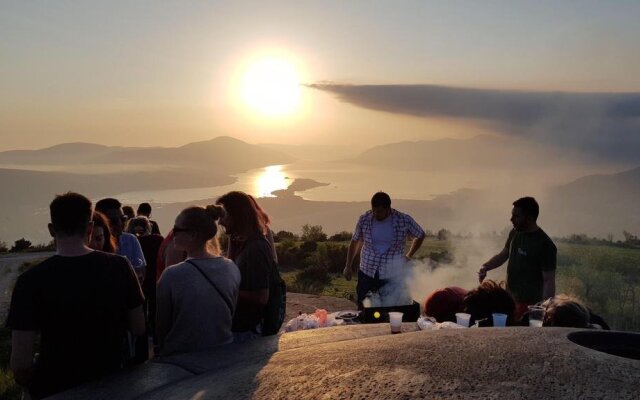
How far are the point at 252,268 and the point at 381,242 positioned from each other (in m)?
3.93

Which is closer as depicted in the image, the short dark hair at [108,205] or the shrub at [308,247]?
the short dark hair at [108,205]

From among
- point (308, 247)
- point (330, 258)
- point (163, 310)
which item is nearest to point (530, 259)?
point (163, 310)

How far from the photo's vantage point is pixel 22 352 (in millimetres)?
3543

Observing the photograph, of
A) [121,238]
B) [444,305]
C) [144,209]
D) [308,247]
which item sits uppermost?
[144,209]

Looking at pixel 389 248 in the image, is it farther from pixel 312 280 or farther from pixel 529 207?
pixel 312 280

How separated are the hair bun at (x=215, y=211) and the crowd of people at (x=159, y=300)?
0.01m

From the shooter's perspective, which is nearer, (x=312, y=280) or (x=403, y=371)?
(x=403, y=371)

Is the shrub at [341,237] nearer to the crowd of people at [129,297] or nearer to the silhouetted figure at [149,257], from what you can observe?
the silhouetted figure at [149,257]

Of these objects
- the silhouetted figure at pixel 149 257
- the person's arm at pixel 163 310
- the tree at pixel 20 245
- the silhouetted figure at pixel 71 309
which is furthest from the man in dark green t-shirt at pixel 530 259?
the tree at pixel 20 245

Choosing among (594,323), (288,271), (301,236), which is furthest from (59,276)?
(301,236)

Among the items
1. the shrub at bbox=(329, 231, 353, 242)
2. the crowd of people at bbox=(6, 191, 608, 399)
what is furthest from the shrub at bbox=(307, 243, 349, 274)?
the crowd of people at bbox=(6, 191, 608, 399)

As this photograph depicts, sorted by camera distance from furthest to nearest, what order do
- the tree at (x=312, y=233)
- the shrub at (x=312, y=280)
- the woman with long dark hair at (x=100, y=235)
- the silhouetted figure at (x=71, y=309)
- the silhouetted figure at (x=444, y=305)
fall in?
the tree at (x=312, y=233) < the shrub at (x=312, y=280) < the silhouetted figure at (x=444, y=305) < the woman with long dark hair at (x=100, y=235) < the silhouetted figure at (x=71, y=309)

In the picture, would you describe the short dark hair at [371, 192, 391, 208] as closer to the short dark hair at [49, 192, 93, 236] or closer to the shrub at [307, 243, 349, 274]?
the short dark hair at [49, 192, 93, 236]

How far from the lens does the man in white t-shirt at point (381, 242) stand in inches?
328
